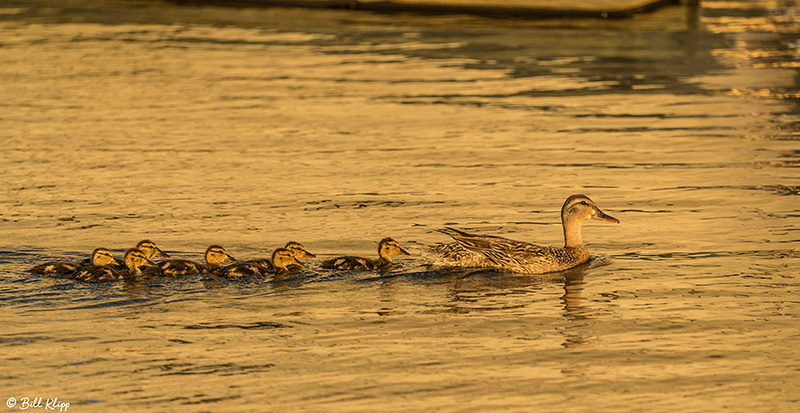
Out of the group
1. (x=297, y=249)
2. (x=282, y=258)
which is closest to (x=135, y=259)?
(x=282, y=258)

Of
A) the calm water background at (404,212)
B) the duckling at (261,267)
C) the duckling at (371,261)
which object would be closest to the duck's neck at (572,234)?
the calm water background at (404,212)

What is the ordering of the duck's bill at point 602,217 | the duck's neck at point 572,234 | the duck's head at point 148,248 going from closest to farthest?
1. the duck's head at point 148,248
2. the duck's neck at point 572,234
3. the duck's bill at point 602,217

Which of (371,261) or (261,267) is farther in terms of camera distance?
(371,261)

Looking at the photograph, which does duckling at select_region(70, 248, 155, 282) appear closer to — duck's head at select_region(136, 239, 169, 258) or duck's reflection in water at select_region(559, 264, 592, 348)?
duck's head at select_region(136, 239, 169, 258)

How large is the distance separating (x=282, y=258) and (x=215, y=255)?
26.4 inches

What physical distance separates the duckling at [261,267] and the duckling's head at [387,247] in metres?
0.85

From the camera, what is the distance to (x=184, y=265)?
15.9 m

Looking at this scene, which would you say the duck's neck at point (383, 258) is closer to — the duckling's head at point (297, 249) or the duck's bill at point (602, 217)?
the duckling's head at point (297, 249)

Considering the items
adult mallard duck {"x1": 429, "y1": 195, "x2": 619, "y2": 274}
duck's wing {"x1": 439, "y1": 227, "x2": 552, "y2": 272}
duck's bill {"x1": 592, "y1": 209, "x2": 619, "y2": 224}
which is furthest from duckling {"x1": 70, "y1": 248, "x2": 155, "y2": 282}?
duck's bill {"x1": 592, "y1": 209, "x2": 619, "y2": 224}

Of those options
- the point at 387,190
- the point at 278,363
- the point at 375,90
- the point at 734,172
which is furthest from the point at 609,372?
the point at 375,90

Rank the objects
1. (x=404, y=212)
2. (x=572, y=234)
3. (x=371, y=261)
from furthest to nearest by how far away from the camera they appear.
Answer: (x=404, y=212), (x=572, y=234), (x=371, y=261)

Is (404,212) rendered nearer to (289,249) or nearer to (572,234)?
(572,234)

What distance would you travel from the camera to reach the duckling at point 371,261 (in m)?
16.1

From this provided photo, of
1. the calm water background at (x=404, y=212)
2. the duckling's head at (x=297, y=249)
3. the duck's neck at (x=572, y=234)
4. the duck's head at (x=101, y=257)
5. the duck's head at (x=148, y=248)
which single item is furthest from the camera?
the duck's neck at (x=572, y=234)
